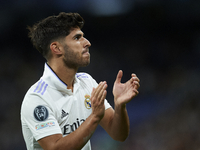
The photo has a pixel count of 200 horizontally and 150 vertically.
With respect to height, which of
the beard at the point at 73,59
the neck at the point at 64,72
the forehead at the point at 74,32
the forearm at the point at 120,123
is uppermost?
the forehead at the point at 74,32

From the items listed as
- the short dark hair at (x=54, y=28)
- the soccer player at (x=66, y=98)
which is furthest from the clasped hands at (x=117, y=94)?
the short dark hair at (x=54, y=28)

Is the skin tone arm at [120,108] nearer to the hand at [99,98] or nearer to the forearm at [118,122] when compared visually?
the forearm at [118,122]

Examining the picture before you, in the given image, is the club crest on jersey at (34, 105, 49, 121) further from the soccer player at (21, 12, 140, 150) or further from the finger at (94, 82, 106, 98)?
the finger at (94, 82, 106, 98)

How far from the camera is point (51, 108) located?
180cm

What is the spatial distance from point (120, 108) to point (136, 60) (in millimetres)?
2564

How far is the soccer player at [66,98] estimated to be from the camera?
5.39 feet

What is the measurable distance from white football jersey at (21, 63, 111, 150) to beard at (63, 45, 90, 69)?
0.17 metres

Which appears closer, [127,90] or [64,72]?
[127,90]

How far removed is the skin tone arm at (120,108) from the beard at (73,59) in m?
0.36

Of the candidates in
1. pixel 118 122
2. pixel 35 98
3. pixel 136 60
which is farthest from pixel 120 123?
pixel 136 60

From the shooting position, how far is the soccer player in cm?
164

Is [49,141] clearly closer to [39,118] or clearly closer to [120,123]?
[39,118]

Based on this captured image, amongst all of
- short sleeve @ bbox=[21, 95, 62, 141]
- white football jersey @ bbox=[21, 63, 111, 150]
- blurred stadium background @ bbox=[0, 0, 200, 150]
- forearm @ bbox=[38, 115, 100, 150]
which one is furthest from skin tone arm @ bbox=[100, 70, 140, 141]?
blurred stadium background @ bbox=[0, 0, 200, 150]

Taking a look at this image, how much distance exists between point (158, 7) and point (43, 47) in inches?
115
